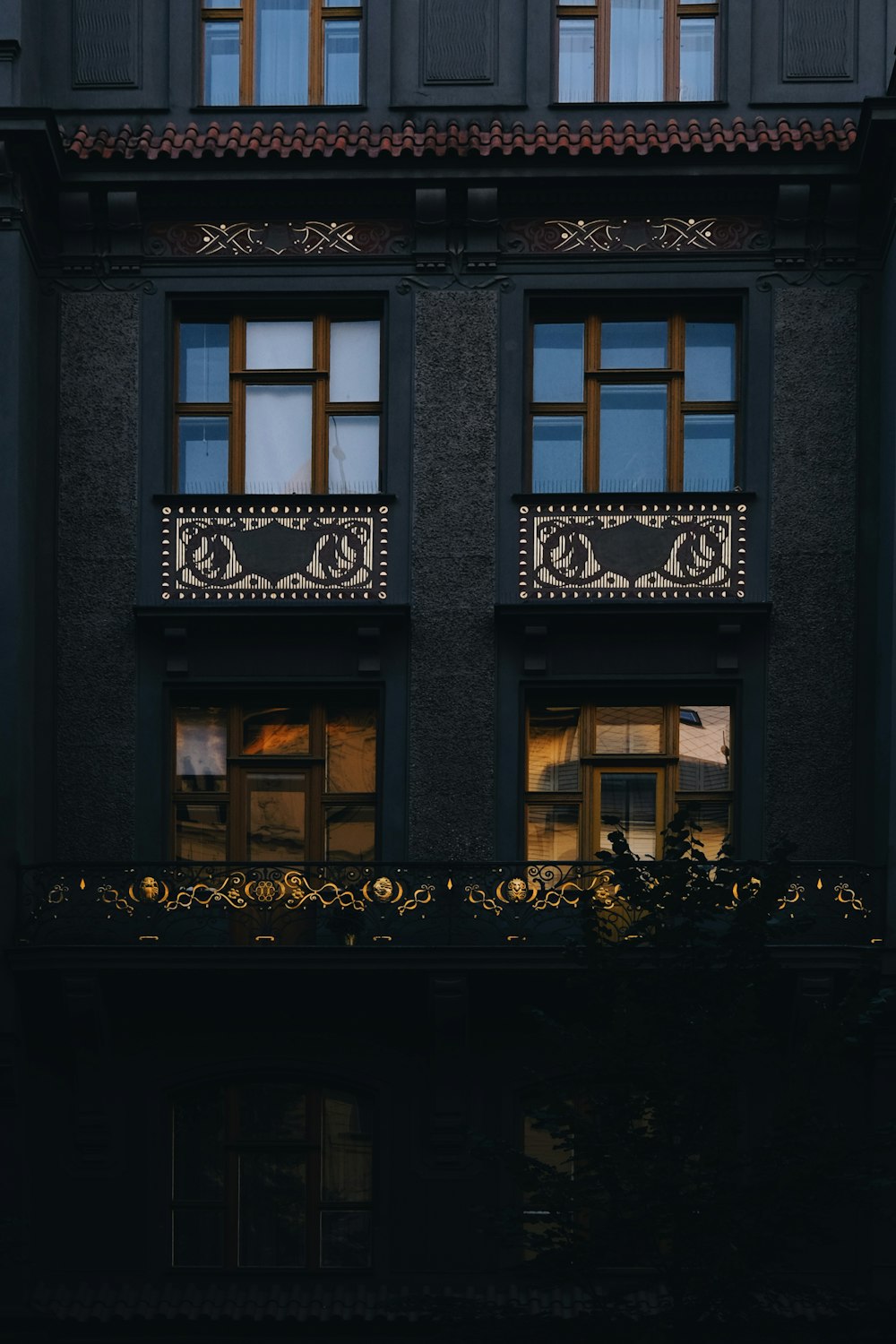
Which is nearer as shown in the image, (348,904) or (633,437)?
(348,904)

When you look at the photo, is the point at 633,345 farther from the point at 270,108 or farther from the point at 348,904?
the point at 348,904

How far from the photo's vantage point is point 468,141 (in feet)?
66.1

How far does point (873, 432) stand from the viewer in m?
20.0

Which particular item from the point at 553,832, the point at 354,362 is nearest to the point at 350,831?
the point at 553,832

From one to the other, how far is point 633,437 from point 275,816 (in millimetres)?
5661

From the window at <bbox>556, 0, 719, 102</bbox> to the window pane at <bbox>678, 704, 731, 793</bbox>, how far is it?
22.6 feet

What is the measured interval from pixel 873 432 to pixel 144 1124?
10.5m

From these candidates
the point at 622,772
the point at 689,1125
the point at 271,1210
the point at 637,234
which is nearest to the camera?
the point at 689,1125

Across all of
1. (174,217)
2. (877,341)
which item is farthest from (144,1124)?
(877,341)

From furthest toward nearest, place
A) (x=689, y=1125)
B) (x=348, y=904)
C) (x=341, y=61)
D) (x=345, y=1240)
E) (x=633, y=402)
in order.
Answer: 1. (x=341, y=61)
2. (x=633, y=402)
3. (x=345, y=1240)
4. (x=348, y=904)
5. (x=689, y=1125)

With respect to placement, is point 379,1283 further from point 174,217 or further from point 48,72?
point 48,72

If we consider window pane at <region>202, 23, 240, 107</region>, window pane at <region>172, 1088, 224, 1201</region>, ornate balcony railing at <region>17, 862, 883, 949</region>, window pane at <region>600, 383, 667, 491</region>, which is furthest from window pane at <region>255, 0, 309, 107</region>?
window pane at <region>172, 1088, 224, 1201</region>

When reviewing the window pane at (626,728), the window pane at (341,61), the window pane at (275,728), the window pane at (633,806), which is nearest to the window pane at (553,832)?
the window pane at (633,806)

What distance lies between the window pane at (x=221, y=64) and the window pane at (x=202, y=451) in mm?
3668
